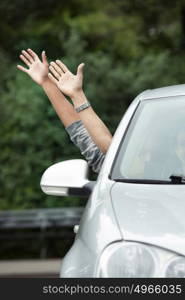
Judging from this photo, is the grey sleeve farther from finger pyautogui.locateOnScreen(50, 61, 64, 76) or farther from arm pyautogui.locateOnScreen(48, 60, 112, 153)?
finger pyautogui.locateOnScreen(50, 61, 64, 76)

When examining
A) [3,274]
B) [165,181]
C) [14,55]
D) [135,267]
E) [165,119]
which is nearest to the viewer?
[135,267]

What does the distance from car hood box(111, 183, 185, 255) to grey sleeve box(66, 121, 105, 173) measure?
2.68 ft

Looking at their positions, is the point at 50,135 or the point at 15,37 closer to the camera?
the point at 50,135

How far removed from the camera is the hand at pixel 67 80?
5084 millimetres

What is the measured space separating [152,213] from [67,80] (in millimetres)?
1746

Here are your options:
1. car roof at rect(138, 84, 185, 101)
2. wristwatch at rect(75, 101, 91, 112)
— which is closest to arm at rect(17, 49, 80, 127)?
wristwatch at rect(75, 101, 91, 112)

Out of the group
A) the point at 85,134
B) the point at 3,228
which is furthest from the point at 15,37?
the point at 85,134

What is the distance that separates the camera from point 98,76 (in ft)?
53.5

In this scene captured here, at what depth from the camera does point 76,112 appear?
16.4ft

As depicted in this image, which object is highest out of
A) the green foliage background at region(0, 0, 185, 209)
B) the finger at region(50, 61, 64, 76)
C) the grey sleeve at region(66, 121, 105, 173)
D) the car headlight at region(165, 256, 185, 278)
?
the finger at region(50, 61, 64, 76)

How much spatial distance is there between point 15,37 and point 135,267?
671 inches

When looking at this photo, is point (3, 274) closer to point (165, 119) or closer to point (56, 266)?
point (56, 266)

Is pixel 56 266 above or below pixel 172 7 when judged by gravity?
below

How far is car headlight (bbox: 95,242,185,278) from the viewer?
3.32 m
